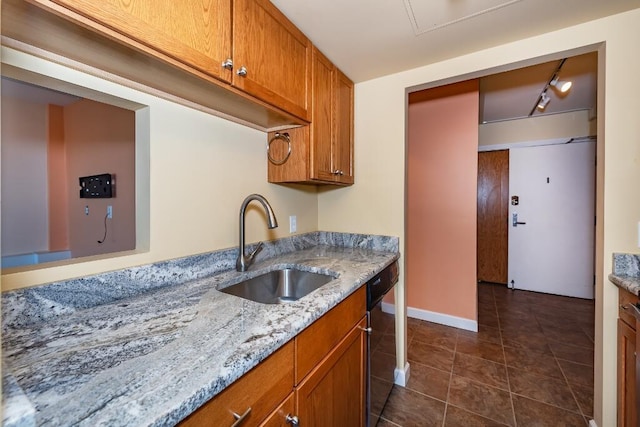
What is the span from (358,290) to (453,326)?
1.95m

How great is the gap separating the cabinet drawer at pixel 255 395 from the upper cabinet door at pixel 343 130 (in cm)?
124

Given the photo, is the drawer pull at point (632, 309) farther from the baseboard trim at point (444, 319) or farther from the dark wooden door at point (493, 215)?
the dark wooden door at point (493, 215)

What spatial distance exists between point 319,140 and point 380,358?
131 cm

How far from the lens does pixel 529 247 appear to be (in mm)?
3715

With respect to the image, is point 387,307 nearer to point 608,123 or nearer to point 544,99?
point 608,123

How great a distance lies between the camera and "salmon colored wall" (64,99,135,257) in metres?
2.05

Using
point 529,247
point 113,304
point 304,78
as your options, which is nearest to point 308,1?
point 304,78

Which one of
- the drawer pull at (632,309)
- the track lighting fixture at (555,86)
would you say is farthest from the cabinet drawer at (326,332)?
the track lighting fixture at (555,86)

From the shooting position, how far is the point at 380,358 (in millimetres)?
1545

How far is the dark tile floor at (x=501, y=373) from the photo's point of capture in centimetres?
161

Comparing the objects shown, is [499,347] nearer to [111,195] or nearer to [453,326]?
[453,326]

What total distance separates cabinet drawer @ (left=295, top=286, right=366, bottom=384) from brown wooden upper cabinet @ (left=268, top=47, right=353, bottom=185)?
2.46 ft

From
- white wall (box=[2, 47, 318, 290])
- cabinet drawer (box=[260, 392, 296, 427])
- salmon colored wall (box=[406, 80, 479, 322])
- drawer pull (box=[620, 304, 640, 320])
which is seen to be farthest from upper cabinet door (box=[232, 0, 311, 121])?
drawer pull (box=[620, 304, 640, 320])

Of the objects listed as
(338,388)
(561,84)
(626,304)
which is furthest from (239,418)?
(561,84)
